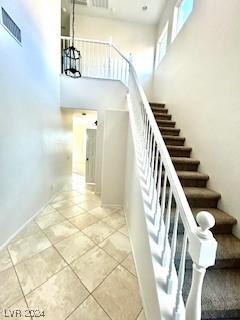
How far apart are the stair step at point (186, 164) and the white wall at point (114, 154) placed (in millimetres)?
1341

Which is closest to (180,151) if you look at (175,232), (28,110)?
(175,232)

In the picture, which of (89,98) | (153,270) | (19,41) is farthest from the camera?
(89,98)

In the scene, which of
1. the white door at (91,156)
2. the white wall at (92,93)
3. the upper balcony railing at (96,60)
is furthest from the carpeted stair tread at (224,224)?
the upper balcony railing at (96,60)

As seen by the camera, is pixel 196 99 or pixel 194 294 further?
pixel 196 99

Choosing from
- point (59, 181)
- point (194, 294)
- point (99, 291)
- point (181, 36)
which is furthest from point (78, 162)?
point (194, 294)

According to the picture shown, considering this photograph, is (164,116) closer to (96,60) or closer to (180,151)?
(180,151)

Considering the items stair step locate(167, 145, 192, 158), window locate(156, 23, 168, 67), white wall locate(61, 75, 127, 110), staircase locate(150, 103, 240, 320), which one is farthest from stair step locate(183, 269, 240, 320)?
window locate(156, 23, 168, 67)

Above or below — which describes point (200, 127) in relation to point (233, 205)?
above

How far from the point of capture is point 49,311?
1575 mm

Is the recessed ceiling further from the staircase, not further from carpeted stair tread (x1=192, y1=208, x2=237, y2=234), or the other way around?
carpeted stair tread (x1=192, y1=208, x2=237, y2=234)

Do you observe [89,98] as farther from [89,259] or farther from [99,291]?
[99,291]

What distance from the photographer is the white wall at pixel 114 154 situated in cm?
373

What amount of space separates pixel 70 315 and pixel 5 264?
1.06m

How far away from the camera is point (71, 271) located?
2.05 m
